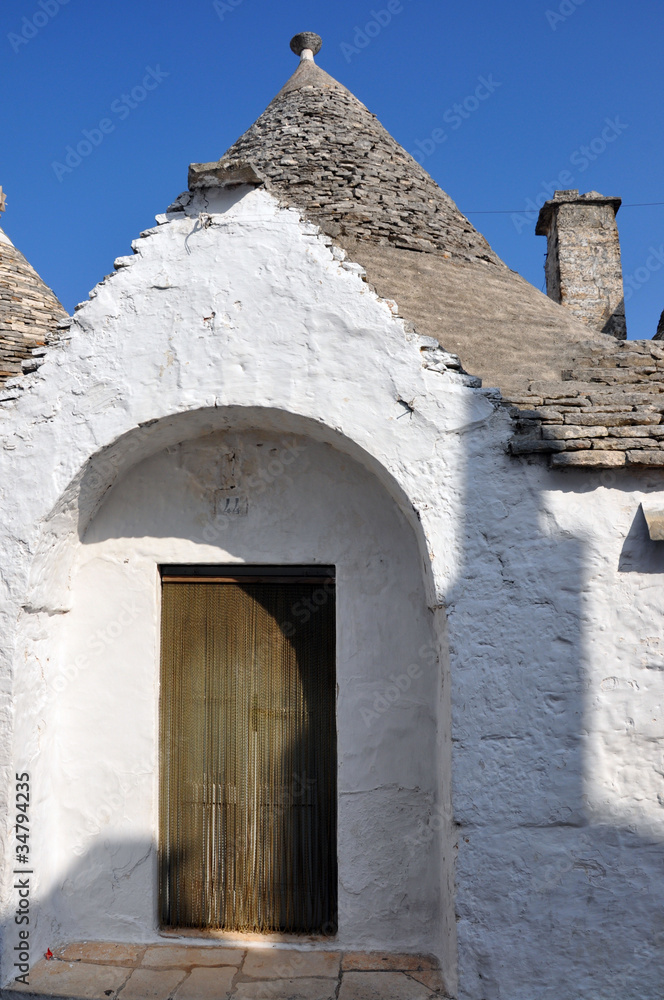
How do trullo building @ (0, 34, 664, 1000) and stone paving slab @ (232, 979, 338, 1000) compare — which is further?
stone paving slab @ (232, 979, 338, 1000)

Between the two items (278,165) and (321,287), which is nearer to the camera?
(321,287)

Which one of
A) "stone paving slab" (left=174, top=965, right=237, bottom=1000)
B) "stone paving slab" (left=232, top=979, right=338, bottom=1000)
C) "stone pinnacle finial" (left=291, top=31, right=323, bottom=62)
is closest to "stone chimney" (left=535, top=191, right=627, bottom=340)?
"stone pinnacle finial" (left=291, top=31, right=323, bottom=62)

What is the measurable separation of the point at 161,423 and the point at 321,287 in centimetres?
121

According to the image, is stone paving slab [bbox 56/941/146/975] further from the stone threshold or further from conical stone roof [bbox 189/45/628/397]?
conical stone roof [bbox 189/45/628/397]

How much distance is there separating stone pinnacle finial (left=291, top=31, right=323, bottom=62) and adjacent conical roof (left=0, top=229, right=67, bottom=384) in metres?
4.89

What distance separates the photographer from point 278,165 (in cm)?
831

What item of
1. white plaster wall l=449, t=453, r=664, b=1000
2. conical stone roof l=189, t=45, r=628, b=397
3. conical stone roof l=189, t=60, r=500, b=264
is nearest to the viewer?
white plaster wall l=449, t=453, r=664, b=1000

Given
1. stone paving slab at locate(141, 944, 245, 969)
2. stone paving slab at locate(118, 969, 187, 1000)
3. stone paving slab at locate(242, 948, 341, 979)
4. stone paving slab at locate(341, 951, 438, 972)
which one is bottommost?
stone paving slab at locate(118, 969, 187, 1000)

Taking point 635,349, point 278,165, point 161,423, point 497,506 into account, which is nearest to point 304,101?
point 278,165

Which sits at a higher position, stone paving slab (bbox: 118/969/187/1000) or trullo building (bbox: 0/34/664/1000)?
trullo building (bbox: 0/34/664/1000)

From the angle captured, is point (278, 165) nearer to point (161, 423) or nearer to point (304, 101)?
point (304, 101)

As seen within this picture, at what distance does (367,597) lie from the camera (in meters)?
4.51

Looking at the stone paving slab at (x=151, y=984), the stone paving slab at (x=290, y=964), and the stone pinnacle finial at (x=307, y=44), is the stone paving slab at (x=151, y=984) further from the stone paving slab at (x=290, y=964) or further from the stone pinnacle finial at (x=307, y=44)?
the stone pinnacle finial at (x=307, y=44)

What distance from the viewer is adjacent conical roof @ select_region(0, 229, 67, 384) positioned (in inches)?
321
